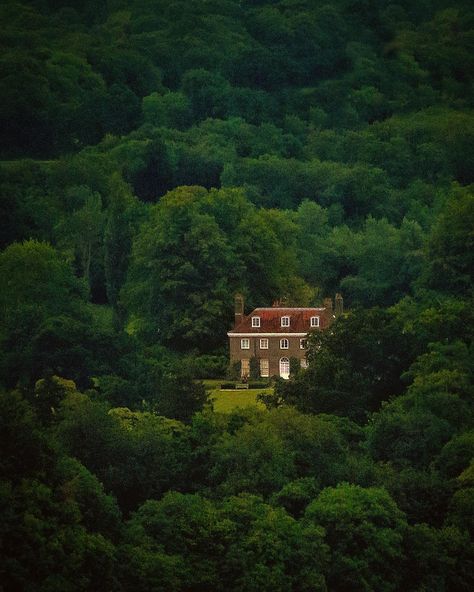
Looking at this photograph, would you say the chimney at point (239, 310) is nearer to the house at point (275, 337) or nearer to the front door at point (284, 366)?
the house at point (275, 337)

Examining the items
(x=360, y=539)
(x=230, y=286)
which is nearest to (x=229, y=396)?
(x=230, y=286)

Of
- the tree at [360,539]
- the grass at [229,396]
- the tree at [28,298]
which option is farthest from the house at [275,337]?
the tree at [360,539]

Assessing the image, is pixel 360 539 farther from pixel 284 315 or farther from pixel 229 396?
pixel 284 315

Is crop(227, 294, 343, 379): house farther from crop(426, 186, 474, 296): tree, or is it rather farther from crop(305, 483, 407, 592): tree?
crop(305, 483, 407, 592): tree

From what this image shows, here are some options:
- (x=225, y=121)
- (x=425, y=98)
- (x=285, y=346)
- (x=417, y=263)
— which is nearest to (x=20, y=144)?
(x=225, y=121)

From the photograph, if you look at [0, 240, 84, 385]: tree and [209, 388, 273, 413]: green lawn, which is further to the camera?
[0, 240, 84, 385]: tree

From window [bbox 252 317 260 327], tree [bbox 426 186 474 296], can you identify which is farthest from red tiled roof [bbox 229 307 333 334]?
tree [bbox 426 186 474 296]
